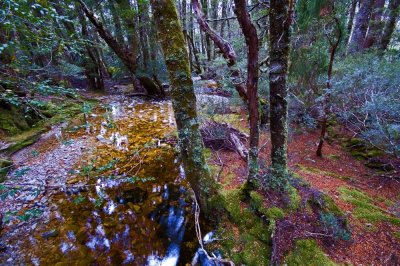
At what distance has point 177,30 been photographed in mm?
2475

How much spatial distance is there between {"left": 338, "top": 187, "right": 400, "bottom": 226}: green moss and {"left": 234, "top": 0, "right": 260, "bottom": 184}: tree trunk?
1.68m

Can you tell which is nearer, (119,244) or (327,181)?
(119,244)

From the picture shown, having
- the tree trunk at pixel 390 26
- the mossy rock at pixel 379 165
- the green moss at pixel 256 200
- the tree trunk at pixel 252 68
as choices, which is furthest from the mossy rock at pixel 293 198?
the tree trunk at pixel 390 26

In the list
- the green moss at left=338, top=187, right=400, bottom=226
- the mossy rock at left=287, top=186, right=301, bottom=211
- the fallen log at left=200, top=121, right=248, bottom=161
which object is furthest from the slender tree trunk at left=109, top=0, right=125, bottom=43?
the green moss at left=338, top=187, right=400, bottom=226

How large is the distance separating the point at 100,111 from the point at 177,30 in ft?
22.1

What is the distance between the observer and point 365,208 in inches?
127

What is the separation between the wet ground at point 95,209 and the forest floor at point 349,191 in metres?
1.21

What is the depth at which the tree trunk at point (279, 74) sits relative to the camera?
228 cm

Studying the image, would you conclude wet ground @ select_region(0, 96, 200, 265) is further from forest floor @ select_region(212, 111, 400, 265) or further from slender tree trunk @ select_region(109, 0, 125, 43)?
slender tree trunk @ select_region(109, 0, 125, 43)

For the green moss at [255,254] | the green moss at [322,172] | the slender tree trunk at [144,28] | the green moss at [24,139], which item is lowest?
the green moss at [322,172]

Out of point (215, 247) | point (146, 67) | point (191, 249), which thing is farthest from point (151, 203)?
point (146, 67)

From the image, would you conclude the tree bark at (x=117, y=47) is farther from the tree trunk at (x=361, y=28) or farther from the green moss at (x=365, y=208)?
the green moss at (x=365, y=208)

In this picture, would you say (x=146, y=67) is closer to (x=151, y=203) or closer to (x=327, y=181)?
(x=151, y=203)

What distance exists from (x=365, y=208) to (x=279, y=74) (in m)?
2.55
